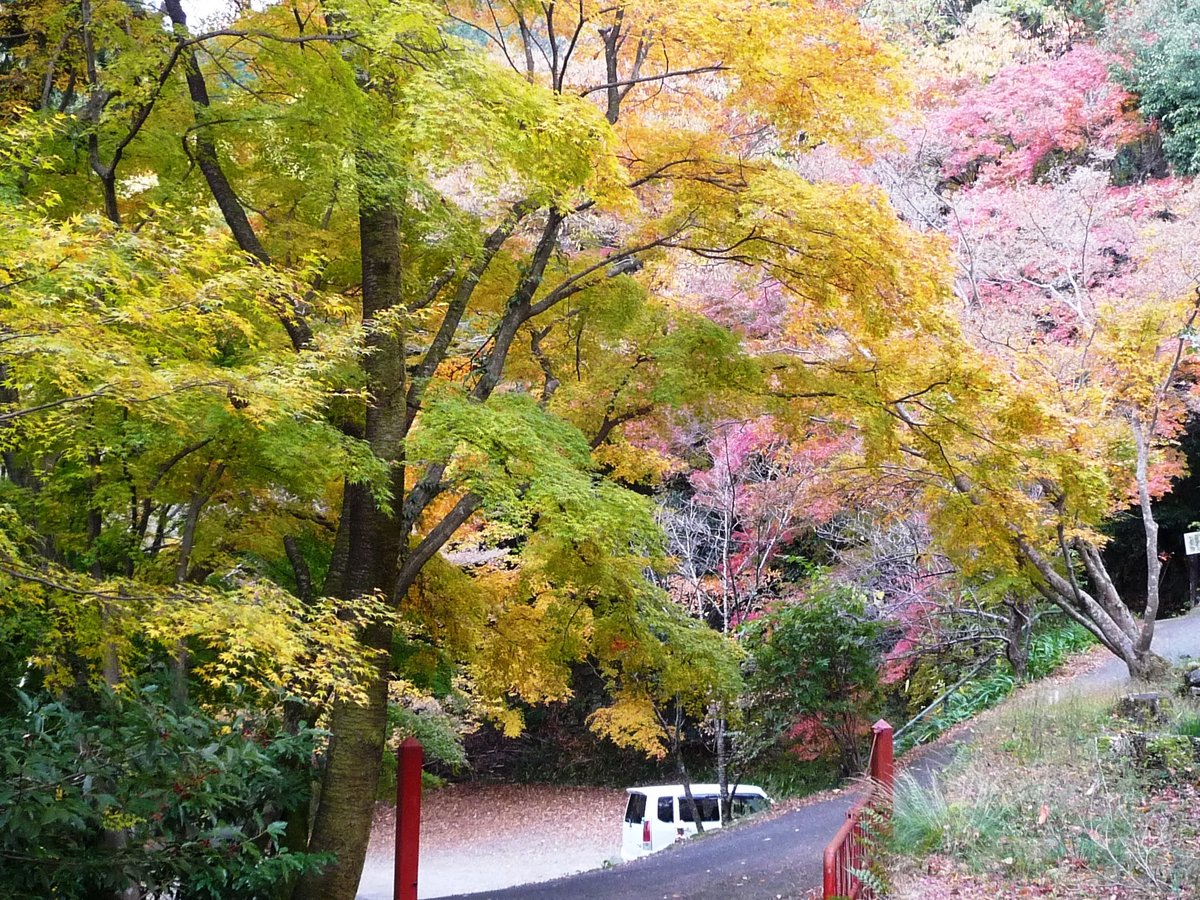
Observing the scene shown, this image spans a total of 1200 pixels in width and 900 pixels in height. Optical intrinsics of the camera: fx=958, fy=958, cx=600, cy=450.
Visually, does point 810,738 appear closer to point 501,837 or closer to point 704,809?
point 704,809

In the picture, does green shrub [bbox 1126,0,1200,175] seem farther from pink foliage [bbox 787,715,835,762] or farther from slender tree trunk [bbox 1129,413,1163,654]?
pink foliage [bbox 787,715,835,762]

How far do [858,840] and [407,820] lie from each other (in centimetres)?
299

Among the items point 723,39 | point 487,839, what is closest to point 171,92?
point 723,39

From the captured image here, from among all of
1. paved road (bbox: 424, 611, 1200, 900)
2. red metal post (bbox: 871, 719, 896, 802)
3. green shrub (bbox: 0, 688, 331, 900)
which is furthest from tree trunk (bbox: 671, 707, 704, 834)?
green shrub (bbox: 0, 688, 331, 900)

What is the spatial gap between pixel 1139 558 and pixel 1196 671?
12105mm

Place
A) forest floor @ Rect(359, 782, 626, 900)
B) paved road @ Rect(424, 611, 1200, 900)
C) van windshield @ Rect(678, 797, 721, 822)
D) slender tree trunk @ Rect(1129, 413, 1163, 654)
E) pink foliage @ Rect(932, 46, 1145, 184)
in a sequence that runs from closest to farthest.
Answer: paved road @ Rect(424, 611, 1200, 900) < slender tree trunk @ Rect(1129, 413, 1163, 654) < van windshield @ Rect(678, 797, 721, 822) < forest floor @ Rect(359, 782, 626, 900) < pink foliage @ Rect(932, 46, 1145, 184)

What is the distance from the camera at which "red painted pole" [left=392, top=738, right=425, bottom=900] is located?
20.5 ft

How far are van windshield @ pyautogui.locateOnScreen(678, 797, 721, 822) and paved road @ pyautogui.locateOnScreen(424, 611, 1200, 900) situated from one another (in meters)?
2.77

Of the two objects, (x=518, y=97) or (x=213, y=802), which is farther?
(x=518, y=97)

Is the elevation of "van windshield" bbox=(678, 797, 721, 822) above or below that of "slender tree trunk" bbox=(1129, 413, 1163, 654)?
below

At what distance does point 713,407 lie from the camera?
363 inches

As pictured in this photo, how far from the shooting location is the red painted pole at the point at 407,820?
6.25 metres

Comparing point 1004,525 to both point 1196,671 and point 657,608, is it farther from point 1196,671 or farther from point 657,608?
point 657,608

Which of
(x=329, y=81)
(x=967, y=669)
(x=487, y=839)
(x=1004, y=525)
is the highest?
(x=329, y=81)
